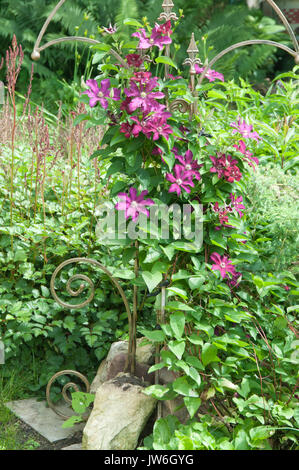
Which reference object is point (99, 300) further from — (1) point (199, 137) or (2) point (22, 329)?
(1) point (199, 137)

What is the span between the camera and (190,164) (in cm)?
180

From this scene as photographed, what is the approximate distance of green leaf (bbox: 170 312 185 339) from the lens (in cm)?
173

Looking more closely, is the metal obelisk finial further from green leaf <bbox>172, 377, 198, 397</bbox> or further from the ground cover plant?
green leaf <bbox>172, 377, 198, 397</bbox>

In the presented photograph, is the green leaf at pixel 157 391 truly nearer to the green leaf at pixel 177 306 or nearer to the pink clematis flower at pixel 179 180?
the green leaf at pixel 177 306

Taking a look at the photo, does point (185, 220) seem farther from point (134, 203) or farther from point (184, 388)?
point (184, 388)

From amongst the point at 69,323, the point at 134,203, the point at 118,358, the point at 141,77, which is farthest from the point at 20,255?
the point at 141,77

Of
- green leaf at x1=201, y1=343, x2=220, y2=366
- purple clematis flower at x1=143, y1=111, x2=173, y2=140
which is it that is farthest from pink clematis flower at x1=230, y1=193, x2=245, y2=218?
green leaf at x1=201, y1=343, x2=220, y2=366

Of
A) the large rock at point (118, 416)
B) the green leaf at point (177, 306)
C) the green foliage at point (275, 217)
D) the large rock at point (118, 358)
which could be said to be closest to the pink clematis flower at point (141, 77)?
the green foliage at point (275, 217)

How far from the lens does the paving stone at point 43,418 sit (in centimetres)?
215

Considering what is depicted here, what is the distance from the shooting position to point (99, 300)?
2.42 m

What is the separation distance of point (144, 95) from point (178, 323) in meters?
0.77
